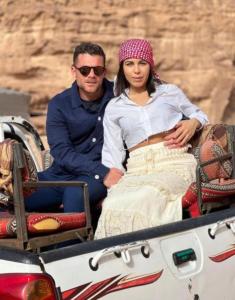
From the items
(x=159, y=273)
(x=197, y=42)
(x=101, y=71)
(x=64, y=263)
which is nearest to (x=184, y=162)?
(x=101, y=71)

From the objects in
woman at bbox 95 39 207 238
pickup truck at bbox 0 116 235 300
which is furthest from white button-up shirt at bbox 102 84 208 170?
pickup truck at bbox 0 116 235 300

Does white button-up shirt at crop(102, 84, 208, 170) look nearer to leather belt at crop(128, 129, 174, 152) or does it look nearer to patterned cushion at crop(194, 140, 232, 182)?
leather belt at crop(128, 129, 174, 152)

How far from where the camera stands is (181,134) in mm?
4547

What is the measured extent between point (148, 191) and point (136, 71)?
3.11 feet

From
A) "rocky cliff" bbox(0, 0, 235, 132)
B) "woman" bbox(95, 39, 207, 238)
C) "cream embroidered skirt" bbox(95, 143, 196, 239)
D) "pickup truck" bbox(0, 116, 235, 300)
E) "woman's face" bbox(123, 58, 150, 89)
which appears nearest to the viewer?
"pickup truck" bbox(0, 116, 235, 300)

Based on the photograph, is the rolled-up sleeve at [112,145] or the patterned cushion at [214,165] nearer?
the patterned cushion at [214,165]

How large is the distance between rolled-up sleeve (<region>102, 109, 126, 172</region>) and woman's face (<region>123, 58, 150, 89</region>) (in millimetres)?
247

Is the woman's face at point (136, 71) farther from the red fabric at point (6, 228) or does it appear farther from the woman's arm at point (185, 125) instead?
the red fabric at point (6, 228)

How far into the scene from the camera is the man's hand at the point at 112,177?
174 inches

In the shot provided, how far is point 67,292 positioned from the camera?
9.14 feet

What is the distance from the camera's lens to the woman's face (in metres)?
4.66

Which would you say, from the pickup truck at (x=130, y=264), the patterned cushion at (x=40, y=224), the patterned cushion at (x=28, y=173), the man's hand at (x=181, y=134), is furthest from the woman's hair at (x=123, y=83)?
the patterned cushion at (x=40, y=224)

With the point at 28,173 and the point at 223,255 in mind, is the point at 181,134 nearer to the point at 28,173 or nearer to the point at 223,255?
the point at 223,255

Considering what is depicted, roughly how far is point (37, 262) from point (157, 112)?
6.73ft
